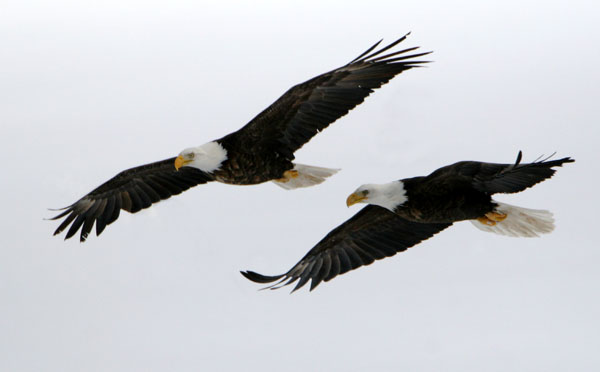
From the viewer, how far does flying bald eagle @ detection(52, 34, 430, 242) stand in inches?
402

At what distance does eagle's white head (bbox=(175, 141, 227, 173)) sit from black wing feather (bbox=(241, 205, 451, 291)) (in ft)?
4.34

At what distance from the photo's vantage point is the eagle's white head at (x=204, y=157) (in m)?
10.9

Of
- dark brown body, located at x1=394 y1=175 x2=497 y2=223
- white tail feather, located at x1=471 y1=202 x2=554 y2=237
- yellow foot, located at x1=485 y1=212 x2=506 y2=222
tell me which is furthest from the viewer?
white tail feather, located at x1=471 y1=202 x2=554 y2=237

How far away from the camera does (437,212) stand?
32.1ft

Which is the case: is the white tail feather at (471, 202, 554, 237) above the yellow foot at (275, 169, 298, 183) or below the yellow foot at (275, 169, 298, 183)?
below

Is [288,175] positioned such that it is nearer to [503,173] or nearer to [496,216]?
[496,216]

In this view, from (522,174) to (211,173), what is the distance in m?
3.44

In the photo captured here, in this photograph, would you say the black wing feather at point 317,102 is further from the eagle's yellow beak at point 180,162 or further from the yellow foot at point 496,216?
the yellow foot at point 496,216

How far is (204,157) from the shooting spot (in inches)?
431

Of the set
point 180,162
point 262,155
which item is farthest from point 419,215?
point 180,162

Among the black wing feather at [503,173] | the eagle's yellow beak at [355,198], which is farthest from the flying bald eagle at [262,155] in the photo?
the black wing feather at [503,173]

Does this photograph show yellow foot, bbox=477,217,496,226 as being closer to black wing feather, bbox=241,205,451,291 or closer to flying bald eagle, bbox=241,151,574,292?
flying bald eagle, bbox=241,151,574,292

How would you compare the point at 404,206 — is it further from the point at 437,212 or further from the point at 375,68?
the point at 375,68

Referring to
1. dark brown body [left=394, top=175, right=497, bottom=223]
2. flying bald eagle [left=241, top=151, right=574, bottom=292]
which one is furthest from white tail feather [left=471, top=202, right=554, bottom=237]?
dark brown body [left=394, top=175, right=497, bottom=223]
